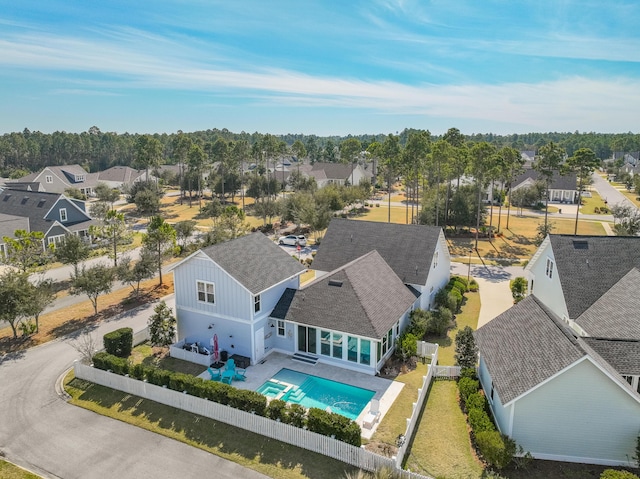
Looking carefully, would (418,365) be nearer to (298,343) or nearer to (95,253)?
(298,343)

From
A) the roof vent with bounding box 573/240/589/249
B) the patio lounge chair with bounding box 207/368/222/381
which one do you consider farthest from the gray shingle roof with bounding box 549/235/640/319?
the patio lounge chair with bounding box 207/368/222/381

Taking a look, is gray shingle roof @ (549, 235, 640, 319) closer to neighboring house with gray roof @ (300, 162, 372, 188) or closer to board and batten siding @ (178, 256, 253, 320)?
board and batten siding @ (178, 256, 253, 320)

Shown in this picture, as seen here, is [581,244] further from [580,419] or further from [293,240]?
[293,240]

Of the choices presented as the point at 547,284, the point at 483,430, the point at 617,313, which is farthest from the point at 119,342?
the point at 617,313

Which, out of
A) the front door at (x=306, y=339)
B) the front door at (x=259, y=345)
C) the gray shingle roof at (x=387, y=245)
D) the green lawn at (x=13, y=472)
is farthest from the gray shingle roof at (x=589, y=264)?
the green lawn at (x=13, y=472)

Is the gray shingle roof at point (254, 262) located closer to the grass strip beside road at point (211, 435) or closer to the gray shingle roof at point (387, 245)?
the gray shingle roof at point (387, 245)

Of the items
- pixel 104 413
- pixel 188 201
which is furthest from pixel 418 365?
pixel 188 201
